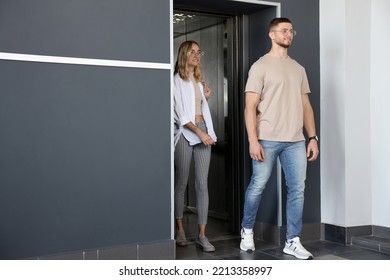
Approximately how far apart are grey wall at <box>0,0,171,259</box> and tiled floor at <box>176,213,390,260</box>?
1.22 ft

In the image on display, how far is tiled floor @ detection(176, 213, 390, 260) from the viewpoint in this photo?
3.68m

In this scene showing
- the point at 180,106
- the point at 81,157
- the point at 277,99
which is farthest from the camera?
the point at 180,106

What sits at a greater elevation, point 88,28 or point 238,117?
point 88,28

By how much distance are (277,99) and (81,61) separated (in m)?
1.31

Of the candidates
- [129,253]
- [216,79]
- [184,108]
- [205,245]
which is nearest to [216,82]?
[216,79]

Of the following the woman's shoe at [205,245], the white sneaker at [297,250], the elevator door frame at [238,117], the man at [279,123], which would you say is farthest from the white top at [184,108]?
the white sneaker at [297,250]

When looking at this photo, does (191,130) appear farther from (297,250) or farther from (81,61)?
(297,250)

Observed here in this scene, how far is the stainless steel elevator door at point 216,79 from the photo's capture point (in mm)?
4621

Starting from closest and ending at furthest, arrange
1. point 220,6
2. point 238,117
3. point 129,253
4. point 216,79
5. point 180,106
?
point 129,253, point 180,106, point 220,6, point 238,117, point 216,79

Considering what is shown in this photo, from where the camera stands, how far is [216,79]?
4.72 metres

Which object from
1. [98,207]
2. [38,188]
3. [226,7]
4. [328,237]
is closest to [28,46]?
[38,188]

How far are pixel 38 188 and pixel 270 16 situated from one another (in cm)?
222
